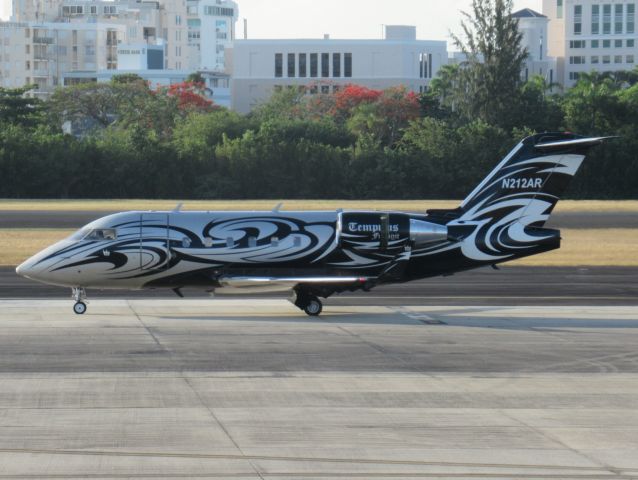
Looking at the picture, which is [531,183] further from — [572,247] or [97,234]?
[572,247]

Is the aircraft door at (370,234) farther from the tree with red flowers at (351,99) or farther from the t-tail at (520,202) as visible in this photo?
the tree with red flowers at (351,99)

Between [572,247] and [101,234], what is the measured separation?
32300 millimetres

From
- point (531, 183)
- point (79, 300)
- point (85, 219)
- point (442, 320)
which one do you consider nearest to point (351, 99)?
point (85, 219)

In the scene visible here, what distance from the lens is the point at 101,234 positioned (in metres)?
33.2

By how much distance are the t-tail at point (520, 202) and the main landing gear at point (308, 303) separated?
13.8ft

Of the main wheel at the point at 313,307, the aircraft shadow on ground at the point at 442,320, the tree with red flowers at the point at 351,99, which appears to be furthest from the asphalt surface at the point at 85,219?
the tree with red flowers at the point at 351,99

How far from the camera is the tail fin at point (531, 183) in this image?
3397cm

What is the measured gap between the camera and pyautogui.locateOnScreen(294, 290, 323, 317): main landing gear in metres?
33.6

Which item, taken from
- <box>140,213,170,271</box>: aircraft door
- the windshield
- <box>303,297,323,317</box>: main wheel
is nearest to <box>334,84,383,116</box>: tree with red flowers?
<box>303,297,323,317</box>: main wheel

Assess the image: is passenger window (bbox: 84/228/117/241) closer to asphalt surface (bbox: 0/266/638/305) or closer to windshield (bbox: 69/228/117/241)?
windshield (bbox: 69/228/117/241)

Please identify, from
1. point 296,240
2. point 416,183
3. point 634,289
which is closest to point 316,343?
point 296,240

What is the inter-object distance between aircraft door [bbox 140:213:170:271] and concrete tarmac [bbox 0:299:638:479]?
1453 millimetres

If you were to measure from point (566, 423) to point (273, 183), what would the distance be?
89.7m

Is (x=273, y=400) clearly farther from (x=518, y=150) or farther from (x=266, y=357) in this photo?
(x=518, y=150)
